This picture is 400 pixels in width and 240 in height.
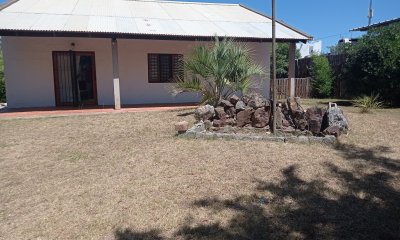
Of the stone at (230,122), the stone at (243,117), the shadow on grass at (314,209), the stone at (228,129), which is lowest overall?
the shadow on grass at (314,209)

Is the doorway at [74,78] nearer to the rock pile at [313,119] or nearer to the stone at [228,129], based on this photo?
the stone at [228,129]

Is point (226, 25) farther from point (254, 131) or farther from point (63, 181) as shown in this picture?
point (63, 181)

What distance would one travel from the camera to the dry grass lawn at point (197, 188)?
3.55 metres

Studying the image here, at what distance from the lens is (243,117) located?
7629 mm

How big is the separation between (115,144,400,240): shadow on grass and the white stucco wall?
922 cm

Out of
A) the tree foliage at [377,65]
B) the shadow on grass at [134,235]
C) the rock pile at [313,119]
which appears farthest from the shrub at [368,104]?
the shadow on grass at [134,235]

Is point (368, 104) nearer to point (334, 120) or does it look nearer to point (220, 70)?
point (334, 120)

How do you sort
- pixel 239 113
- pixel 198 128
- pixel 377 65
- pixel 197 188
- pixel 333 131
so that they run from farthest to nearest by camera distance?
pixel 377 65
pixel 239 113
pixel 198 128
pixel 333 131
pixel 197 188

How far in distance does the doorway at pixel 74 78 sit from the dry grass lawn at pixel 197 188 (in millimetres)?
5696

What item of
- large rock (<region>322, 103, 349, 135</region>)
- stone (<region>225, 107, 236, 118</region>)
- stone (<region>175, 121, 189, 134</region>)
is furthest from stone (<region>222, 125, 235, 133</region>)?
large rock (<region>322, 103, 349, 135</region>)

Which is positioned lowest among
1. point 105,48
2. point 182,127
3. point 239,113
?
point 182,127

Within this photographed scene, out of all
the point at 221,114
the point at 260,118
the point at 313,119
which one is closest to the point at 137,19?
the point at 221,114

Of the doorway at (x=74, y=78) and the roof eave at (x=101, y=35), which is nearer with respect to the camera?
the roof eave at (x=101, y=35)

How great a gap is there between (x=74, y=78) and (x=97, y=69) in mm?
882
